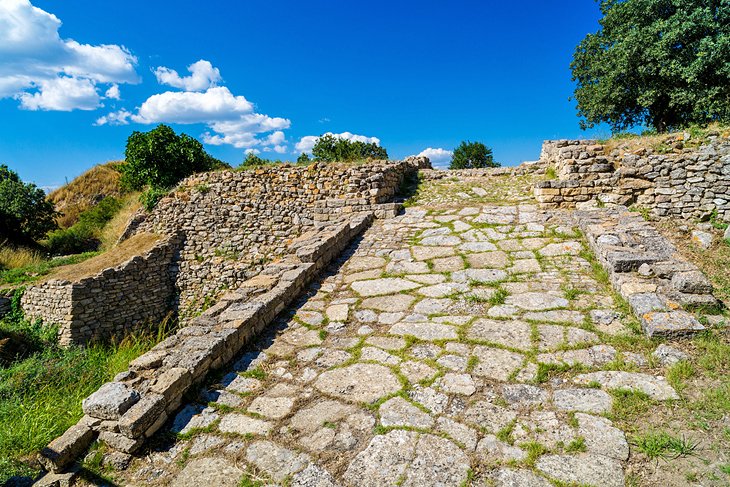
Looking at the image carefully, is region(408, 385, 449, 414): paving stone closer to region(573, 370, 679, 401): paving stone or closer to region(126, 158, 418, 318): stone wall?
region(573, 370, 679, 401): paving stone

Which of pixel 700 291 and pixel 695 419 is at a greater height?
pixel 700 291

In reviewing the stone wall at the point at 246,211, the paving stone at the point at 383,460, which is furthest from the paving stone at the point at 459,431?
the stone wall at the point at 246,211

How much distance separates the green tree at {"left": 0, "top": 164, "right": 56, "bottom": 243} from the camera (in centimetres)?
1565

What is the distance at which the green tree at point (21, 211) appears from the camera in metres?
15.6

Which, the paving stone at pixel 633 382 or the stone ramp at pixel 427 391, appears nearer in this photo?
the stone ramp at pixel 427 391

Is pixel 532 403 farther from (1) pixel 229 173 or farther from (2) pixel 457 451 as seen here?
(1) pixel 229 173

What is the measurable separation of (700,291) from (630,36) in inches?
516

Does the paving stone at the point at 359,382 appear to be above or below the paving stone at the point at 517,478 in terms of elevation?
above

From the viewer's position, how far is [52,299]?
9461 mm

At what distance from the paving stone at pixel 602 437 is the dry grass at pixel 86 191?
26.9 m

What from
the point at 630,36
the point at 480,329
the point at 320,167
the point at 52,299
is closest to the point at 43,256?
the point at 52,299

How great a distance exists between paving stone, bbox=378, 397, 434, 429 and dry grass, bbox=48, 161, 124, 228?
25995 mm

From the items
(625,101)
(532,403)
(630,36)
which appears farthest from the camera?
(625,101)

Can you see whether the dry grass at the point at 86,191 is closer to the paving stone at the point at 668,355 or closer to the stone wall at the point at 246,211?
the stone wall at the point at 246,211
